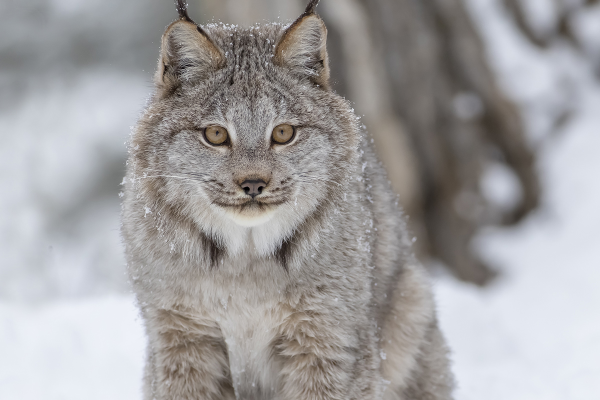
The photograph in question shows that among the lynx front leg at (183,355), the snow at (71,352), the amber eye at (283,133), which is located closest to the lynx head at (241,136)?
the amber eye at (283,133)

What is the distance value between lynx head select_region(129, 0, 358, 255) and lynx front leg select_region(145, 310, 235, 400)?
39 centimetres

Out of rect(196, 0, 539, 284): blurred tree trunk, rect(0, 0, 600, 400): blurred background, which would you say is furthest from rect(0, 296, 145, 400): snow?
rect(196, 0, 539, 284): blurred tree trunk

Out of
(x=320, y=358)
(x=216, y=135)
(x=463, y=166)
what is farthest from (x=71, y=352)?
(x=463, y=166)

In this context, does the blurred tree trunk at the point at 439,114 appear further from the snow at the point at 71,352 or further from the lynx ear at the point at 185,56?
the lynx ear at the point at 185,56

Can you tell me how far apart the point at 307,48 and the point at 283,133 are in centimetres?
44

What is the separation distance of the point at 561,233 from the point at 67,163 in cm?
785

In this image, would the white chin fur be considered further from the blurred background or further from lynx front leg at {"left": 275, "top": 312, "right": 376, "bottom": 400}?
the blurred background

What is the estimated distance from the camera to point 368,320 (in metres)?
3.43

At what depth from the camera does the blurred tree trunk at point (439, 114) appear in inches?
324

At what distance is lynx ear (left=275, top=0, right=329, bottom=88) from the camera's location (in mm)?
3209

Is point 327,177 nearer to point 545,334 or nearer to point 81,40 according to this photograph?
point 545,334

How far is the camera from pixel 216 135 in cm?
313

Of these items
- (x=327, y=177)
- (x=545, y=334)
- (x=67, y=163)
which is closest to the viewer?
(x=327, y=177)

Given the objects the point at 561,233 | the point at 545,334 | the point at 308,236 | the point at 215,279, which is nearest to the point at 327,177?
the point at 308,236
